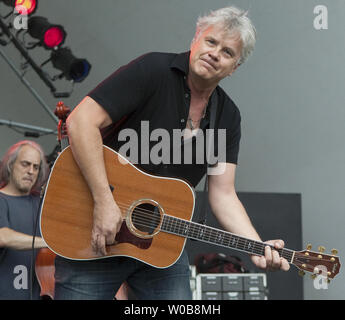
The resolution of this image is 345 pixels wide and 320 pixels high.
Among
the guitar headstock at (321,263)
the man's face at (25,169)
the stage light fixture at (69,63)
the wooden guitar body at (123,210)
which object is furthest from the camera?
the stage light fixture at (69,63)

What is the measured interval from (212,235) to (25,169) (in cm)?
174

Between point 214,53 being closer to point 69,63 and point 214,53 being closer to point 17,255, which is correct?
point 17,255

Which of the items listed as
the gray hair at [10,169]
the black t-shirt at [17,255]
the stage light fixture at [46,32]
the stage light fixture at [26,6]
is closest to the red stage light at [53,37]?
the stage light fixture at [46,32]

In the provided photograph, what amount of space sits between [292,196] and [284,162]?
0.65 meters

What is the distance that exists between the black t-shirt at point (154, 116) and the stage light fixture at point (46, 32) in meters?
2.24

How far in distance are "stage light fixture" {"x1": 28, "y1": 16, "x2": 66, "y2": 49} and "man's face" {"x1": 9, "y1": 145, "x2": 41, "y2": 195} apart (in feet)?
2.97

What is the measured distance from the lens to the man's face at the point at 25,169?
353 centimetres

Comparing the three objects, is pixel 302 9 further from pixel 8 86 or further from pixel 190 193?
pixel 190 193

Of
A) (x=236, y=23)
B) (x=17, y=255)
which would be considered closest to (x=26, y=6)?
(x=17, y=255)

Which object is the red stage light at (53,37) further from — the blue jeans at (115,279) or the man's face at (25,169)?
the blue jeans at (115,279)

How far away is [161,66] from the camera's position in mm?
2139

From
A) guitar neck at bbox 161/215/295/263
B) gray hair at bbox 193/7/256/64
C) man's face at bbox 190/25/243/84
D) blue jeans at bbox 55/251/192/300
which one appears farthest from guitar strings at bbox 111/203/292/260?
gray hair at bbox 193/7/256/64

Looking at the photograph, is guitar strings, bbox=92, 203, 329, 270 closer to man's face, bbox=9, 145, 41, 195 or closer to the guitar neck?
the guitar neck

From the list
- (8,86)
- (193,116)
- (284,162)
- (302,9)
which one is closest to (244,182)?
(284,162)
